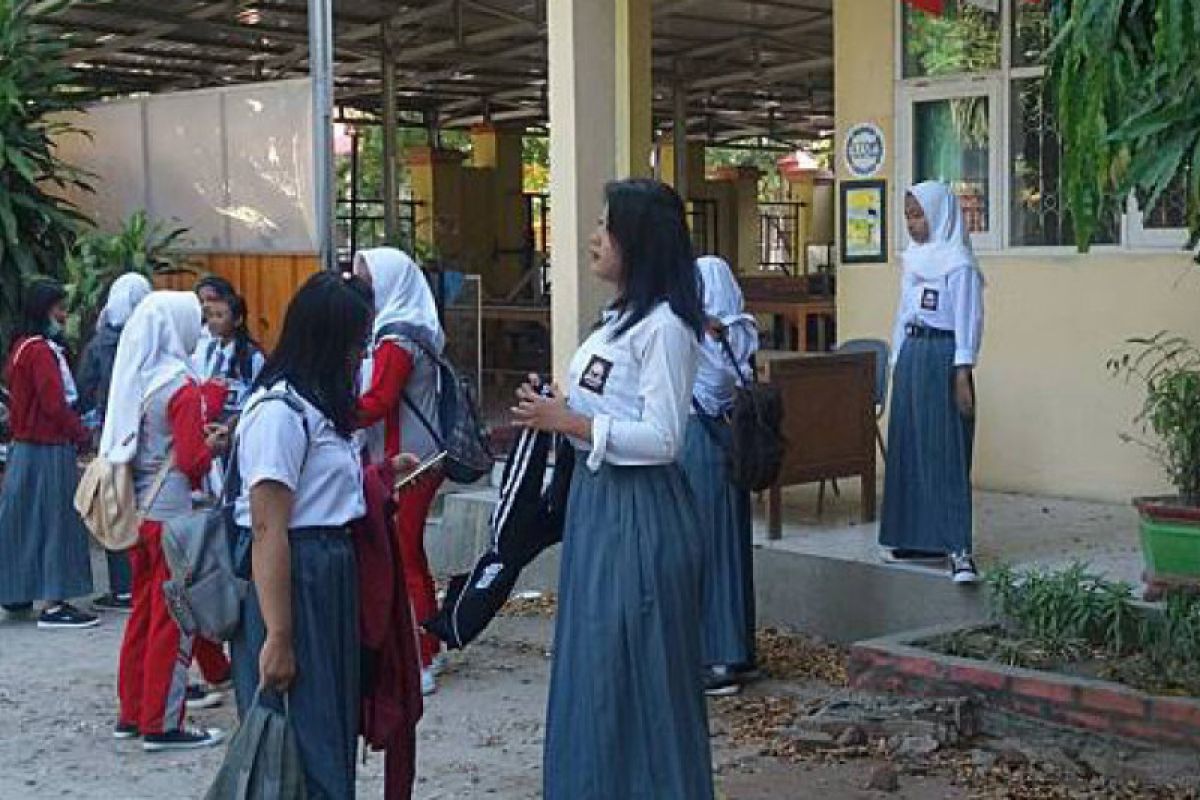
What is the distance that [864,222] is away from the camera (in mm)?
9672

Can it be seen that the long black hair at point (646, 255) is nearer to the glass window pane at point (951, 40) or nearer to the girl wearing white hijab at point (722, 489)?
the girl wearing white hijab at point (722, 489)

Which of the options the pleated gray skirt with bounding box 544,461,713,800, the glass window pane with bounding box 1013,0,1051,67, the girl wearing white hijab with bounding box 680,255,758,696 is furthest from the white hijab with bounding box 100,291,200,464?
the glass window pane with bounding box 1013,0,1051,67

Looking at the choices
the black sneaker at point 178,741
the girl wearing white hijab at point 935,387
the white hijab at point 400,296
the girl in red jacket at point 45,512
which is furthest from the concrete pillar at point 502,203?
the black sneaker at point 178,741

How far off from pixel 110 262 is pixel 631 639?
7203mm

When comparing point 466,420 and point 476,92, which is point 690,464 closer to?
point 466,420

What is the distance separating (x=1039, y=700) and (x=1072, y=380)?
128 inches

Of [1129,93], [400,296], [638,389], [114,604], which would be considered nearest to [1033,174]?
[400,296]

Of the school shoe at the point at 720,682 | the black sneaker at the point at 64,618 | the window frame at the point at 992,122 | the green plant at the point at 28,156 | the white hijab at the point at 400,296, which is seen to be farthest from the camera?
the green plant at the point at 28,156

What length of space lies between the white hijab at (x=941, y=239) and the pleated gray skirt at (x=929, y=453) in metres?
0.29

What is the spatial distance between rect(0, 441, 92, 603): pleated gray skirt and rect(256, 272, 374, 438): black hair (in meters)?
4.49

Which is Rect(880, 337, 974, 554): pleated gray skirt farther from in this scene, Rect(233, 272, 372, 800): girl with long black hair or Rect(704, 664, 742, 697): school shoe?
Rect(233, 272, 372, 800): girl with long black hair

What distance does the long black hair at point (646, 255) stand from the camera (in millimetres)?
4316

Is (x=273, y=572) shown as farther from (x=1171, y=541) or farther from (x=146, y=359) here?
(x=1171, y=541)

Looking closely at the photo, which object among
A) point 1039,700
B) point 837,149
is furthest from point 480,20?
point 1039,700
